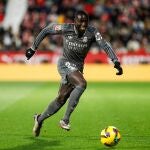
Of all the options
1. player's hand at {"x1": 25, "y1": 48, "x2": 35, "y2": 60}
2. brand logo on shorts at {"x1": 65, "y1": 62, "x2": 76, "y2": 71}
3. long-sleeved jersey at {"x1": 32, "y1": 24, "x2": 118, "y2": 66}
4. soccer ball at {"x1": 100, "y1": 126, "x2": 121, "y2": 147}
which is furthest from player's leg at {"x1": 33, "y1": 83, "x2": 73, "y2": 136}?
soccer ball at {"x1": 100, "y1": 126, "x2": 121, "y2": 147}

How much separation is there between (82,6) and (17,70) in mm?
4949

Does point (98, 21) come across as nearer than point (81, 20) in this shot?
No

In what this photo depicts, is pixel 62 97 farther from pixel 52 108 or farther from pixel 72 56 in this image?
pixel 72 56

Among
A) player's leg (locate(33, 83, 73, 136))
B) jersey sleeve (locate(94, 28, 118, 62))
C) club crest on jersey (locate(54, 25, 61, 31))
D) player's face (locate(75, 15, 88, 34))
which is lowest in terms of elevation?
player's leg (locate(33, 83, 73, 136))

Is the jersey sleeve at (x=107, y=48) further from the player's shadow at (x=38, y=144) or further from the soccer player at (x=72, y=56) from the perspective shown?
the player's shadow at (x=38, y=144)

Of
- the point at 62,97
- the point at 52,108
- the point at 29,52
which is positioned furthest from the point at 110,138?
the point at 29,52

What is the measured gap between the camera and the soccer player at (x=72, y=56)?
9.84 metres

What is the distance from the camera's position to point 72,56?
33.3 feet

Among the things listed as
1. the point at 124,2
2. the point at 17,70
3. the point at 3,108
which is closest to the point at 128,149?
the point at 3,108

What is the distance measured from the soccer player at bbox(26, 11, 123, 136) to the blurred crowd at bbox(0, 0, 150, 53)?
49.6 feet

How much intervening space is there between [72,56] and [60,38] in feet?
50.9

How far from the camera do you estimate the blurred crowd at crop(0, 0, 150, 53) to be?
25.6 m

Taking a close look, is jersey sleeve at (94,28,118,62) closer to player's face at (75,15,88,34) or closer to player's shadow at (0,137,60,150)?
player's face at (75,15,88,34)

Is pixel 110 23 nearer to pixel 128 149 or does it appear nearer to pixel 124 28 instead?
pixel 124 28
